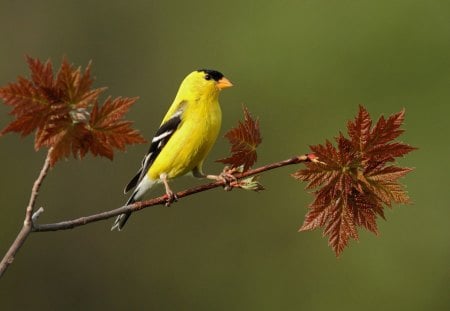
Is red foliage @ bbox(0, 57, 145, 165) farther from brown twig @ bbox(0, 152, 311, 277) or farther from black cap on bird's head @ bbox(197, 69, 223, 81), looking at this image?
black cap on bird's head @ bbox(197, 69, 223, 81)

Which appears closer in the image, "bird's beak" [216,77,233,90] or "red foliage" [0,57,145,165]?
"red foliage" [0,57,145,165]

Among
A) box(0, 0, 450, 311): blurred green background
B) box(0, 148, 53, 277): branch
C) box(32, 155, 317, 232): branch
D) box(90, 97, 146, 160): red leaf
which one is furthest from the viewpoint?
box(0, 0, 450, 311): blurred green background

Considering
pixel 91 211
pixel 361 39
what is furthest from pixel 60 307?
pixel 361 39

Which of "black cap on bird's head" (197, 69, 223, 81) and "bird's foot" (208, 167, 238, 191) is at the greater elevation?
"black cap on bird's head" (197, 69, 223, 81)

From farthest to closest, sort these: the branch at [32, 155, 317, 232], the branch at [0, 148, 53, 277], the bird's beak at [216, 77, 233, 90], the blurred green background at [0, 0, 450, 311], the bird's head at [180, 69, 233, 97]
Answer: the blurred green background at [0, 0, 450, 311] → the bird's head at [180, 69, 233, 97] → the bird's beak at [216, 77, 233, 90] → the branch at [32, 155, 317, 232] → the branch at [0, 148, 53, 277]

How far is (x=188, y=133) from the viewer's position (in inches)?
163

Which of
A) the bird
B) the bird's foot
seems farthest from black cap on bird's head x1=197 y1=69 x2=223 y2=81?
the bird's foot

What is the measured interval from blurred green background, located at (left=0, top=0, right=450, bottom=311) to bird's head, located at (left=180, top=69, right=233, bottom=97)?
1174cm

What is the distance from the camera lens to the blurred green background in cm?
1808

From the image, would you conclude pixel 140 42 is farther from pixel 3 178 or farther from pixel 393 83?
pixel 393 83

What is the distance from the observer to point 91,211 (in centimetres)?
1803

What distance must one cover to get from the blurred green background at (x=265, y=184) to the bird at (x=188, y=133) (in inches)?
466

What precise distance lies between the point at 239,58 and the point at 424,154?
6606 mm

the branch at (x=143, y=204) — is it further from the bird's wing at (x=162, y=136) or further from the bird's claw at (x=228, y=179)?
the bird's wing at (x=162, y=136)
